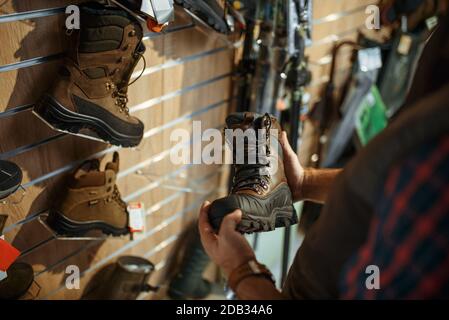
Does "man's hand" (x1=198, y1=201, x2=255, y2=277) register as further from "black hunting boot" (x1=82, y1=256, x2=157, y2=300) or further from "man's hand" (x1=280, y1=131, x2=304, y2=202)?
"black hunting boot" (x1=82, y1=256, x2=157, y2=300)

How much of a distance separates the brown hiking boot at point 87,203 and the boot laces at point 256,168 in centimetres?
43

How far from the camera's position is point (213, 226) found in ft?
3.63

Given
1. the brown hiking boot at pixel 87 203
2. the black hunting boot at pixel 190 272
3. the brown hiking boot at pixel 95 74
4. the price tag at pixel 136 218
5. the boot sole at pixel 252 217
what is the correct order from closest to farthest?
the boot sole at pixel 252 217 < the brown hiking boot at pixel 95 74 < the brown hiking boot at pixel 87 203 < the price tag at pixel 136 218 < the black hunting boot at pixel 190 272

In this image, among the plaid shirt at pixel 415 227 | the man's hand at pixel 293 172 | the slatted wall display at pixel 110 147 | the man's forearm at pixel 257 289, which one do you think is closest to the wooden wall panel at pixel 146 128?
the slatted wall display at pixel 110 147

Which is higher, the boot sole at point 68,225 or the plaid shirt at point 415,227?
the plaid shirt at point 415,227

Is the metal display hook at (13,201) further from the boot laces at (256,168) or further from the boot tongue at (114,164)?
the boot laces at (256,168)

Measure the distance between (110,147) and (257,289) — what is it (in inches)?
32.5

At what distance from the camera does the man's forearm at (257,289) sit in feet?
3.18

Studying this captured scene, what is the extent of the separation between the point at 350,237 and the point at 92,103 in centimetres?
77

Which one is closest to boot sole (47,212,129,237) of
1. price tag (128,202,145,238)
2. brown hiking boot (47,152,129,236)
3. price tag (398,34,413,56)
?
brown hiking boot (47,152,129,236)

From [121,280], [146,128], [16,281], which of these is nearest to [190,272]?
[121,280]

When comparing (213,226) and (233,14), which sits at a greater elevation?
(233,14)
